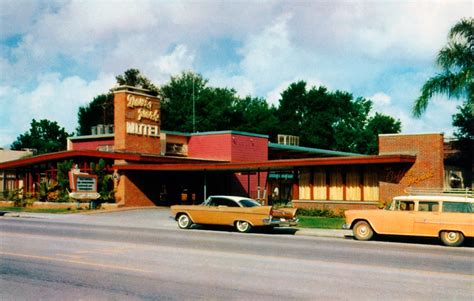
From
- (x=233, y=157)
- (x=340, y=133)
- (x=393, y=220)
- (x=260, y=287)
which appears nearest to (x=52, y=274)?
(x=260, y=287)

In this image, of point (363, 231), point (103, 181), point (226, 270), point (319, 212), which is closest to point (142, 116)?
point (103, 181)

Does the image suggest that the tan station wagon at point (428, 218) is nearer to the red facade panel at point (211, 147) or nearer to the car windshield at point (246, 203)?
the car windshield at point (246, 203)

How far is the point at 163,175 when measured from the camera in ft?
136

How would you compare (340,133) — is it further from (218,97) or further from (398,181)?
(398,181)

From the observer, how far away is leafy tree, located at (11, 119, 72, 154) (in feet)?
341

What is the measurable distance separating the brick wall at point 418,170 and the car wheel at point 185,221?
10795 millimetres

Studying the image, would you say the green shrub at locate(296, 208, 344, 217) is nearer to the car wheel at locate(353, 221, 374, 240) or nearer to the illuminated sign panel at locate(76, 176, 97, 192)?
the car wheel at locate(353, 221, 374, 240)

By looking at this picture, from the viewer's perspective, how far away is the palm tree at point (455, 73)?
92.5 feet

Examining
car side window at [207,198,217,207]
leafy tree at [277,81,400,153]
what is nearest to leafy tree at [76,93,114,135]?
leafy tree at [277,81,400,153]

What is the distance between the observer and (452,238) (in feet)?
60.4

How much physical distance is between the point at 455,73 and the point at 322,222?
10560 mm

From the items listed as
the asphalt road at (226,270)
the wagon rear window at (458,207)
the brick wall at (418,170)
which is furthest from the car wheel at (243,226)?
the brick wall at (418,170)

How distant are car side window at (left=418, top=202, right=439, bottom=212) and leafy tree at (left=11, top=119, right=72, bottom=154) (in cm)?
9168

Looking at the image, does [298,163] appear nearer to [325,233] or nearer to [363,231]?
[325,233]
